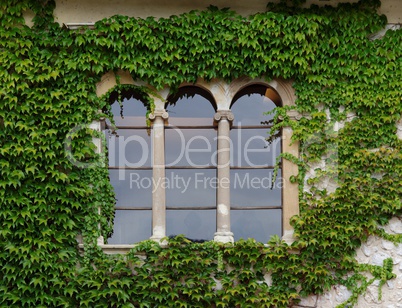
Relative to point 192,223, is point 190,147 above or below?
above

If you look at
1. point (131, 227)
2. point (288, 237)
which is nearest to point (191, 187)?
point (131, 227)

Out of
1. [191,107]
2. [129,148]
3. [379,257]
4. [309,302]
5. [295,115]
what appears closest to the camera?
[309,302]

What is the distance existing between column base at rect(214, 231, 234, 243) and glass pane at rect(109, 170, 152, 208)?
90 centimetres

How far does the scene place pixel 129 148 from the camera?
739 cm

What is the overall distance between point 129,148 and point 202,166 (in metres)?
0.91

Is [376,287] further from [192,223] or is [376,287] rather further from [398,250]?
[192,223]

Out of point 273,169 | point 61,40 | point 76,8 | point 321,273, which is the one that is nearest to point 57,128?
point 61,40

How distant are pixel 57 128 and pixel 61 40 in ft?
3.49

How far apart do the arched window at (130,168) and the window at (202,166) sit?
0.01m

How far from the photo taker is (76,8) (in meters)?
7.42

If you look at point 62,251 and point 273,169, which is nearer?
point 62,251

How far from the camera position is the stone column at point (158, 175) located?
7.04m

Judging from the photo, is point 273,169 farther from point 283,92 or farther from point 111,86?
point 111,86

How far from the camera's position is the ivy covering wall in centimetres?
670
